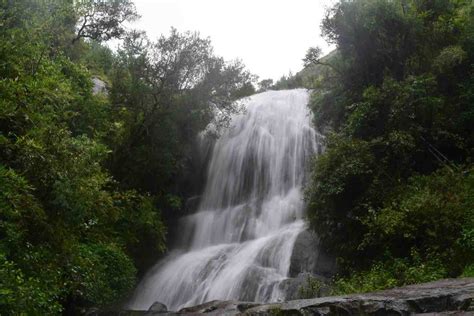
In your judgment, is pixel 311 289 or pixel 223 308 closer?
pixel 223 308

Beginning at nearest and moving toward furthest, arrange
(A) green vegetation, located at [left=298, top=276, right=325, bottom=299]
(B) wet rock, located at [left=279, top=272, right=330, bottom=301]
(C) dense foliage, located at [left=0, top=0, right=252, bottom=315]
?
(C) dense foliage, located at [left=0, top=0, right=252, bottom=315] → (A) green vegetation, located at [left=298, top=276, right=325, bottom=299] → (B) wet rock, located at [left=279, top=272, right=330, bottom=301]

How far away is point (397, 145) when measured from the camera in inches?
529

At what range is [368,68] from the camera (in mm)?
16812

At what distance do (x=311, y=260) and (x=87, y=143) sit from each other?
7.51m

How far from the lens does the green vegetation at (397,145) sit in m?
10.9

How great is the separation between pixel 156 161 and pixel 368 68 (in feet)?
29.0

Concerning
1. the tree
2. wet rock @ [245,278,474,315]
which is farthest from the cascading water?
the tree

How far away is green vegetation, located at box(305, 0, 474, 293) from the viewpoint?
1095cm

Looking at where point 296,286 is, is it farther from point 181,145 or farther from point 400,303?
point 181,145

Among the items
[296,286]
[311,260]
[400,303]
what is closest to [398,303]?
[400,303]

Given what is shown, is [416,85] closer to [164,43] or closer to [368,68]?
[368,68]

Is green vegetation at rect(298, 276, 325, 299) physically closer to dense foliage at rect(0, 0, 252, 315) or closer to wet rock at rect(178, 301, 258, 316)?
wet rock at rect(178, 301, 258, 316)

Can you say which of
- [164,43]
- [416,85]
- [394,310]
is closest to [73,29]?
[164,43]

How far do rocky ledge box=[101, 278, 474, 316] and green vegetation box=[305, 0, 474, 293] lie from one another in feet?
7.16
